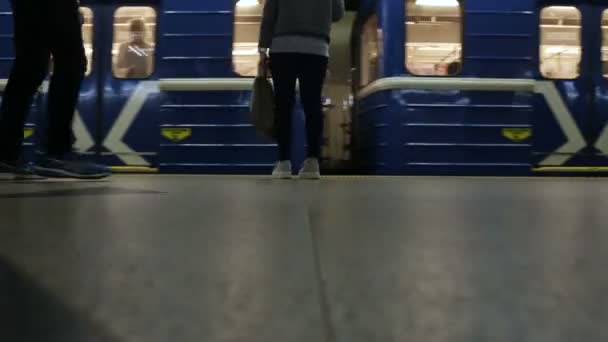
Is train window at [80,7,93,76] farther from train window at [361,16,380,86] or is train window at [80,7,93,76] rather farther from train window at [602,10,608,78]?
train window at [602,10,608,78]

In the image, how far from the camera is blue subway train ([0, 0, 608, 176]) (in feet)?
19.3

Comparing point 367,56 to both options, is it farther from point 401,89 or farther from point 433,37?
point 401,89

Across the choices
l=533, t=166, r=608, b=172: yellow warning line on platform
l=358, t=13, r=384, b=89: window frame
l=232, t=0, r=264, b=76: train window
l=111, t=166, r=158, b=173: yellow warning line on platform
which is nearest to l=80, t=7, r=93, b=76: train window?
l=111, t=166, r=158, b=173: yellow warning line on platform

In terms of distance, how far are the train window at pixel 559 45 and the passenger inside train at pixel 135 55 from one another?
10.9ft

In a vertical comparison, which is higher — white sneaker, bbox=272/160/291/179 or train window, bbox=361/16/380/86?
train window, bbox=361/16/380/86

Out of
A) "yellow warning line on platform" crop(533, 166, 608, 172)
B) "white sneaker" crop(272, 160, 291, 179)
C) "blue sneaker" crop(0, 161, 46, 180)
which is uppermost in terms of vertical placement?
"blue sneaker" crop(0, 161, 46, 180)

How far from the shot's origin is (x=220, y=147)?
19.8ft

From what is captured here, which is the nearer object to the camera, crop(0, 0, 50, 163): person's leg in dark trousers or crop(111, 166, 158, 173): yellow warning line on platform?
crop(0, 0, 50, 163): person's leg in dark trousers

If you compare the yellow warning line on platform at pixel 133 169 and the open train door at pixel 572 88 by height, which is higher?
the open train door at pixel 572 88

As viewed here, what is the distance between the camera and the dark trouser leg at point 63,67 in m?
3.67

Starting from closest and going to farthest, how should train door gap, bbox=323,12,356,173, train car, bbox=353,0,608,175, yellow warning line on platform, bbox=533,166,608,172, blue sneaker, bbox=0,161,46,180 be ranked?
blue sneaker, bbox=0,161,46,180, train car, bbox=353,0,608,175, yellow warning line on platform, bbox=533,166,608,172, train door gap, bbox=323,12,356,173

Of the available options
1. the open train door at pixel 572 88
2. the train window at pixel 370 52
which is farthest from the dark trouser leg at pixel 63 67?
the open train door at pixel 572 88

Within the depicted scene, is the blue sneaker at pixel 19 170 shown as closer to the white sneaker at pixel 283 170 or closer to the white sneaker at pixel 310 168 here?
the white sneaker at pixel 283 170

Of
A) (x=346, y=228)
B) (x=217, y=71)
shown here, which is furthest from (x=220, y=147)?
(x=346, y=228)
